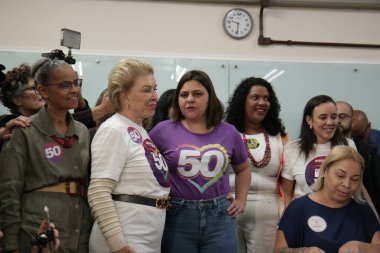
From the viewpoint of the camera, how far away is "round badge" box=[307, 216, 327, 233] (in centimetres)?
203

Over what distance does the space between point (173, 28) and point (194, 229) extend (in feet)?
9.42

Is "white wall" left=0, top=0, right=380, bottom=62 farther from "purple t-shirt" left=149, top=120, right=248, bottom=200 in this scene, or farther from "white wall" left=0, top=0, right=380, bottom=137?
"purple t-shirt" left=149, top=120, right=248, bottom=200

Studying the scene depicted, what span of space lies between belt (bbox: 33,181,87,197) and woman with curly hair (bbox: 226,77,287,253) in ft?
3.37

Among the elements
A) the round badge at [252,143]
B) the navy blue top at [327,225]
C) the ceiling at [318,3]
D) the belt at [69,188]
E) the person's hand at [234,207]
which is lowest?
the navy blue top at [327,225]

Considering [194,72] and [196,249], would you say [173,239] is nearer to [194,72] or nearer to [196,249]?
[196,249]

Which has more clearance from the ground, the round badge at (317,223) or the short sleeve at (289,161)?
the short sleeve at (289,161)

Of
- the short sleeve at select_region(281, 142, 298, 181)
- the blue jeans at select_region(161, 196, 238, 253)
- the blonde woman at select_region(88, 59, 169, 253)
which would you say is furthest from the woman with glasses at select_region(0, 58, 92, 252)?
the short sleeve at select_region(281, 142, 298, 181)

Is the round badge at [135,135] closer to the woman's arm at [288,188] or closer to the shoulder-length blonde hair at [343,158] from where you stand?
the shoulder-length blonde hair at [343,158]

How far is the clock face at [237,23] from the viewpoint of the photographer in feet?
14.3

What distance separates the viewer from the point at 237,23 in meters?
4.38

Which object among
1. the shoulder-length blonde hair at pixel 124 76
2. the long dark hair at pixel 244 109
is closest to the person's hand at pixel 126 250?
the shoulder-length blonde hair at pixel 124 76

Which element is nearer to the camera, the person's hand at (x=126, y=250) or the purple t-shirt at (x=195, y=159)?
the person's hand at (x=126, y=250)

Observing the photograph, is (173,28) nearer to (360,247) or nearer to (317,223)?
(317,223)

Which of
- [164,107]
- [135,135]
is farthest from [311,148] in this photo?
[135,135]
